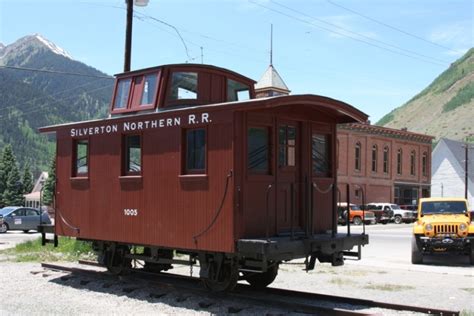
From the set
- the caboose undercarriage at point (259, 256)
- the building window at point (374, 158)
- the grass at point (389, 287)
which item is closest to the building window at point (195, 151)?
the caboose undercarriage at point (259, 256)

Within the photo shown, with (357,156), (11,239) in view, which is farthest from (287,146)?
(357,156)

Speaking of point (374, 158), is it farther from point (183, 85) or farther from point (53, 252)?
point (183, 85)

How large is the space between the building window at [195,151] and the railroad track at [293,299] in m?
2.12

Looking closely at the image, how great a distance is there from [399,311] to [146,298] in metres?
4.19

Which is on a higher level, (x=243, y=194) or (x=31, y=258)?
(x=243, y=194)

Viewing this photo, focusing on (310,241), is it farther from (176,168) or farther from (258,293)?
(176,168)

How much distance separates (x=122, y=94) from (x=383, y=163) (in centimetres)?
4655

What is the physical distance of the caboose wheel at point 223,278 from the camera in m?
9.55

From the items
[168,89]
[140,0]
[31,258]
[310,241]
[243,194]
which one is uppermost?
[140,0]

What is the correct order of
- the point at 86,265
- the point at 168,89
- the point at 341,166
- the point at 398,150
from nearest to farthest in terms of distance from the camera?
the point at 168,89
the point at 86,265
the point at 341,166
the point at 398,150

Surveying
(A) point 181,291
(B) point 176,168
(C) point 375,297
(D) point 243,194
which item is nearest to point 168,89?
(B) point 176,168

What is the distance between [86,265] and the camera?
14.5 m

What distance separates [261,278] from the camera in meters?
10.9

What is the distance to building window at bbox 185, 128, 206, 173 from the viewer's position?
9.71 meters
